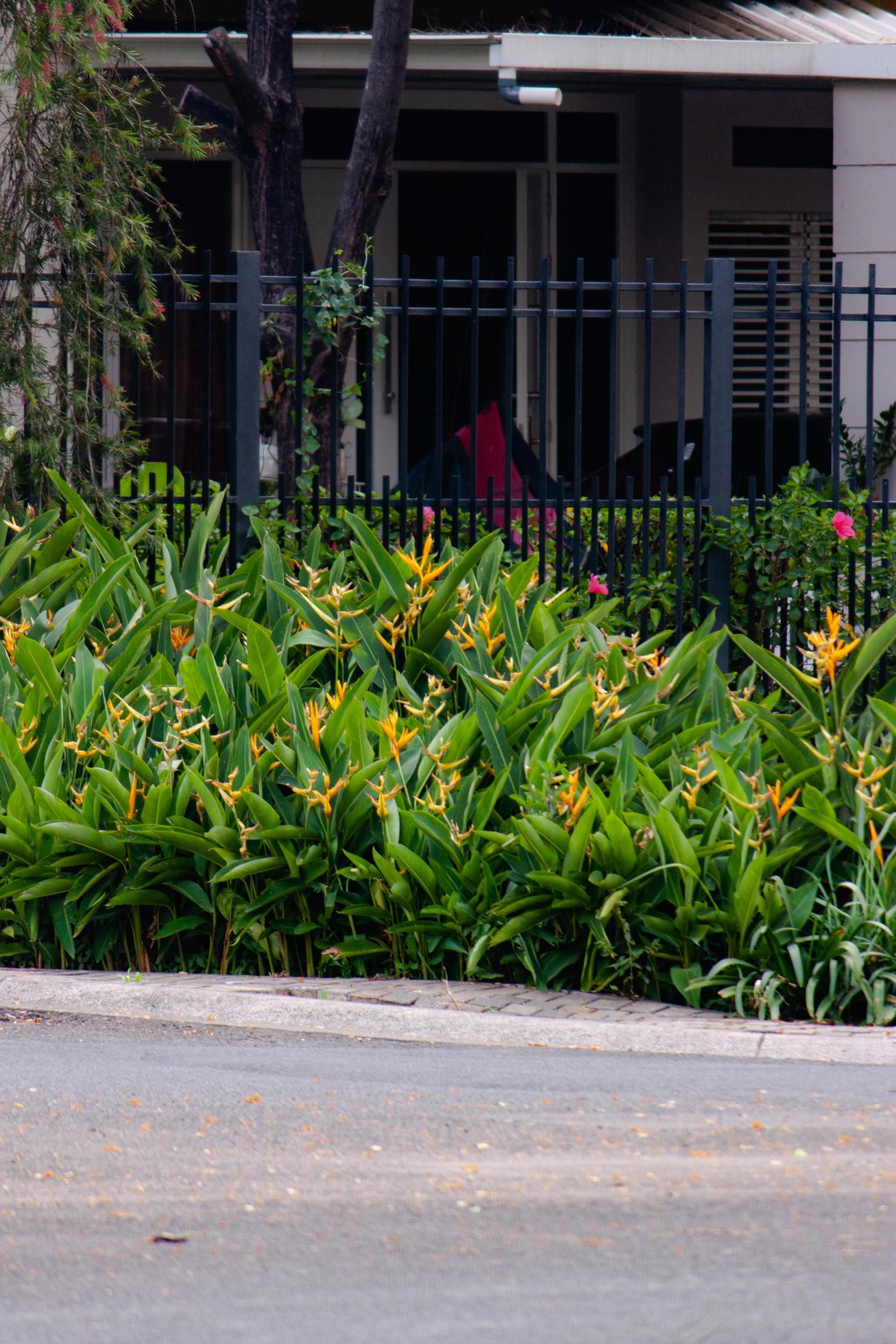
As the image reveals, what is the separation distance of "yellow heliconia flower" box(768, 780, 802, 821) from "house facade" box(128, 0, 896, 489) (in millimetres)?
8567

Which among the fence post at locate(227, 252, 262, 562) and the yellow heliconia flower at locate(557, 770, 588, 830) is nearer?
the yellow heliconia flower at locate(557, 770, 588, 830)

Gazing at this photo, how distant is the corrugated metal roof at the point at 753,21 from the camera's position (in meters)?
12.3

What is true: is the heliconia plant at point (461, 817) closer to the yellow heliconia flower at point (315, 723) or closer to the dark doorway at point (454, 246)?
the yellow heliconia flower at point (315, 723)

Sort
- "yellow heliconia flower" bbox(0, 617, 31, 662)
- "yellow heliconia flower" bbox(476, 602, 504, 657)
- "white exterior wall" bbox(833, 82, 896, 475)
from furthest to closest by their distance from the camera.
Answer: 1. "white exterior wall" bbox(833, 82, 896, 475)
2. "yellow heliconia flower" bbox(0, 617, 31, 662)
3. "yellow heliconia flower" bbox(476, 602, 504, 657)

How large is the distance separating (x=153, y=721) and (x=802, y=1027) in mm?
2414

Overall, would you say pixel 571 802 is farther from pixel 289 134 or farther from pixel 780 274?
pixel 780 274

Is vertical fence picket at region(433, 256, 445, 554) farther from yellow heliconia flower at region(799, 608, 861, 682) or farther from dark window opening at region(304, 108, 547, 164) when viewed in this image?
dark window opening at region(304, 108, 547, 164)

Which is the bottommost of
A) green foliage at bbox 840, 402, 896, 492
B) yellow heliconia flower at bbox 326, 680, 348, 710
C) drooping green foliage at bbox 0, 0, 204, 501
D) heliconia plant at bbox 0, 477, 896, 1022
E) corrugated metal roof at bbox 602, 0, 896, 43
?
heliconia plant at bbox 0, 477, 896, 1022

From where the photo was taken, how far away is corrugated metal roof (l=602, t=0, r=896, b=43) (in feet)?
40.3

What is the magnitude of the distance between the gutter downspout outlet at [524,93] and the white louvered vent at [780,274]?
324 cm

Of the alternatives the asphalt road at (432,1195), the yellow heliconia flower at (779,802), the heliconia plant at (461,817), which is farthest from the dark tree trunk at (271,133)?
the asphalt road at (432,1195)

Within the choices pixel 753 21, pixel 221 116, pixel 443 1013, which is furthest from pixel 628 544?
pixel 753 21

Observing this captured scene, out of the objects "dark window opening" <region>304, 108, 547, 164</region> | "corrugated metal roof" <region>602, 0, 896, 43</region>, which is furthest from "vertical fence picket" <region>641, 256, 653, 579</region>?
"dark window opening" <region>304, 108, 547, 164</region>

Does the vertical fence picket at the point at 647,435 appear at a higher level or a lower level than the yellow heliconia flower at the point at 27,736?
higher
